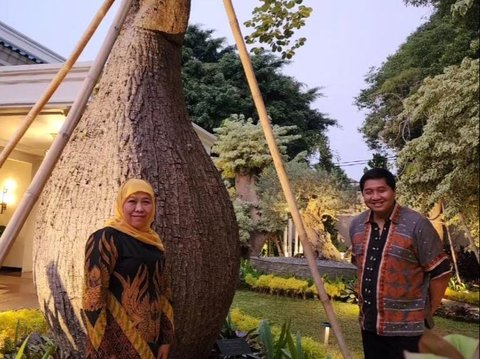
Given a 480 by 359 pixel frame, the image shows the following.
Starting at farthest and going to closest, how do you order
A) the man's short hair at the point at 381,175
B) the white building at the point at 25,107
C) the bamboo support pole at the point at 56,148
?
the white building at the point at 25,107
the bamboo support pole at the point at 56,148
the man's short hair at the point at 381,175

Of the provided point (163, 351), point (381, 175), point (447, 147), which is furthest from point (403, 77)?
point (163, 351)

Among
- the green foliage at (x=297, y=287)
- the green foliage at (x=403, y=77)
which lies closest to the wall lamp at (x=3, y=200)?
the green foliage at (x=297, y=287)

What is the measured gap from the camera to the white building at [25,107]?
4.80m

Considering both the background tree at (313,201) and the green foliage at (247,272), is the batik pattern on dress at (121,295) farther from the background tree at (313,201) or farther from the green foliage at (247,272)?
the background tree at (313,201)

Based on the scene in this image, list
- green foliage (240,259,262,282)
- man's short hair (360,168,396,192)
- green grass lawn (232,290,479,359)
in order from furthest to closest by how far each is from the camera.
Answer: green foliage (240,259,262,282) < green grass lawn (232,290,479,359) < man's short hair (360,168,396,192)

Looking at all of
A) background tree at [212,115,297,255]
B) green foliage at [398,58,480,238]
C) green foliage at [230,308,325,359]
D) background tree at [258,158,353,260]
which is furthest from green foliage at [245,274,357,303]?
green foliage at [398,58,480,238]

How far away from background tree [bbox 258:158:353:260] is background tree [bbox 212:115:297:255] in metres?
0.42

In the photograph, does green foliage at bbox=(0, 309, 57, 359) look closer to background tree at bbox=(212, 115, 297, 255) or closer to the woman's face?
the woman's face

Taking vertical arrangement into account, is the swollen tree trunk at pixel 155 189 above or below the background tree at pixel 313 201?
below

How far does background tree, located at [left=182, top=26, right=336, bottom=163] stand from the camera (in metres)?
5.59

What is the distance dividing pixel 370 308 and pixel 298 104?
472cm

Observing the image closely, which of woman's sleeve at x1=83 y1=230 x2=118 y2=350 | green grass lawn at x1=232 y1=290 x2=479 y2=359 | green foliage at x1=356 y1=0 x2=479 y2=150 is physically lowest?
green grass lawn at x1=232 y1=290 x2=479 y2=359

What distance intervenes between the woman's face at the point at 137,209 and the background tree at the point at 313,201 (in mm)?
6900

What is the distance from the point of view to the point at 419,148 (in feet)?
3.32
